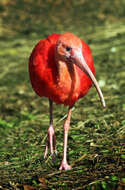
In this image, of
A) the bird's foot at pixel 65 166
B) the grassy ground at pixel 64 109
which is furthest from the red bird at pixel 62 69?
the grassy ground at pixel 64 109

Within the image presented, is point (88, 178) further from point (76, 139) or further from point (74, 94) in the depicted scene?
point (76, 139)

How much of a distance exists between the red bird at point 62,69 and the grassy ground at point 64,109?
32 centimetres

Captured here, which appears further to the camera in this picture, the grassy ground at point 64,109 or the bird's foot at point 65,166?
the bird's foot at point 65,166

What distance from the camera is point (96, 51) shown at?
27.3 feet

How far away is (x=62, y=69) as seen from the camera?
12.4 ft

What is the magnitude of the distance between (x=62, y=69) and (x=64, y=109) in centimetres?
217

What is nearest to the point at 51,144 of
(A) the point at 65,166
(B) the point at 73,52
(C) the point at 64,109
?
(A) the point at 65,166

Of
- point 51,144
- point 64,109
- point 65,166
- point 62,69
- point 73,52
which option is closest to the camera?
point 73,52

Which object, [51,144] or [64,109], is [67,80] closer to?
[51,144]

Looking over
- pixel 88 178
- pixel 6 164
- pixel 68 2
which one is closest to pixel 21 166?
pixel 6 164

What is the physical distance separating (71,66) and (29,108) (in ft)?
8.43

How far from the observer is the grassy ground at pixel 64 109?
147 inches

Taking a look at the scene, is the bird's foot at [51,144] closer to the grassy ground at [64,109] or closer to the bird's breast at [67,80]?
the grassy ground at [64,109]

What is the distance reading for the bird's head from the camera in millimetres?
3602
